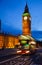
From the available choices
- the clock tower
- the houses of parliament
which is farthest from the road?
the clock tower

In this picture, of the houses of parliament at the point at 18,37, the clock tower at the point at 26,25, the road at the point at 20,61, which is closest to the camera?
the road at the point at 20,61

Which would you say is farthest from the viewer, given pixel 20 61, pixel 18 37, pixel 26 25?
pixel 26 25

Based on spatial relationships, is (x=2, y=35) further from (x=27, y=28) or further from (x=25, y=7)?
(x=25, y=7)

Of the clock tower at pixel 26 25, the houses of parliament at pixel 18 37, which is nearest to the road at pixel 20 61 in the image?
the houses of parliament at pixel 18 37

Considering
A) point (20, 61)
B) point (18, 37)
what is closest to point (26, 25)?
point (18, 37)

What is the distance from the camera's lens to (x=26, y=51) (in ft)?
86.1

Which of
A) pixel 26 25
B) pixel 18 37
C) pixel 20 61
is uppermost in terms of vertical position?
pixel 26 25

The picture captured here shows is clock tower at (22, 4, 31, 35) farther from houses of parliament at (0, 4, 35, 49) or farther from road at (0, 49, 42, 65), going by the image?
road at (0, 49, 42, 65)

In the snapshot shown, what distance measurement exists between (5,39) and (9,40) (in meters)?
6.00

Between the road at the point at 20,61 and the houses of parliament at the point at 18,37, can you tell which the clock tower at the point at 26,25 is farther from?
the road at the point at 20,61

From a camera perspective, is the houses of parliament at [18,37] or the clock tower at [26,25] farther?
the clock tower at [26,25]

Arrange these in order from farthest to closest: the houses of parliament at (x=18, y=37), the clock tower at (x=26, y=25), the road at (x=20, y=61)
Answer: the clock tower at (x=26, y=25) < the houses of parliament at (x=18, y=37) < the road at (x=20, y=61)

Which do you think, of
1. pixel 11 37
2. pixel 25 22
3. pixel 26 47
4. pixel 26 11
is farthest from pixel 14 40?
pixel 26 47

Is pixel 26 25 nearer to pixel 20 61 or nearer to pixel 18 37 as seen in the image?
pixel 18 37
